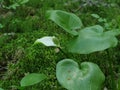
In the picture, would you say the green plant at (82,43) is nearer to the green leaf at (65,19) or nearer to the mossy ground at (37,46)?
the green leaf at (65,19)

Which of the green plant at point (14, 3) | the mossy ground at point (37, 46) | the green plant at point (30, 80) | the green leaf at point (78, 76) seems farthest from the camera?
the green plant at point (14, 3)

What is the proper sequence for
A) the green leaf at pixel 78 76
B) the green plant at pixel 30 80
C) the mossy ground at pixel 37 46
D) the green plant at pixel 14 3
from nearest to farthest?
the green leaf at pixel 78 76, the green plant at pixel 30 80, the mossy ground at pixel 37 46, the green plant at pixel 14 3

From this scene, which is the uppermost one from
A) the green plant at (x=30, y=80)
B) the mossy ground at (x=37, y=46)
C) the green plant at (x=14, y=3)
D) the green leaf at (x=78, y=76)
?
the green leaf at (x=78, y=76)

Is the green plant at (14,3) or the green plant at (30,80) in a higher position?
the green plant at (30,80)

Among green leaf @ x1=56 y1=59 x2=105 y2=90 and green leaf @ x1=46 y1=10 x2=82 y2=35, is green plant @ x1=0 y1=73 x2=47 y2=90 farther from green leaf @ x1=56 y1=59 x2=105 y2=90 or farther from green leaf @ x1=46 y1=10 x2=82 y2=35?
green leaf @ x1=46 y1=10 x2=82 y2=35

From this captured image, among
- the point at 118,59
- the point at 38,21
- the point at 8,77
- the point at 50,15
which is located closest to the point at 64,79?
the point at 50,15

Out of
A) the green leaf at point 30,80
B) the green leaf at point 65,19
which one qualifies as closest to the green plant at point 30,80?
the green leaf at point 30,80

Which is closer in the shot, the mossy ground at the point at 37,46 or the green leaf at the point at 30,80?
the green leaf at the point at 30,80

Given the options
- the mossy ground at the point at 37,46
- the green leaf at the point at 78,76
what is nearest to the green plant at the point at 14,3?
the mossy ground at the point at 37,46

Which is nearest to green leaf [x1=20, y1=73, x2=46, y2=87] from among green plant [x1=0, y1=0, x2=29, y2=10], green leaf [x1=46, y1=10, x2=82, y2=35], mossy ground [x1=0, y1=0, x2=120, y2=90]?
mossy ground [x1=0, y1=0, x2=120, y2=90]
